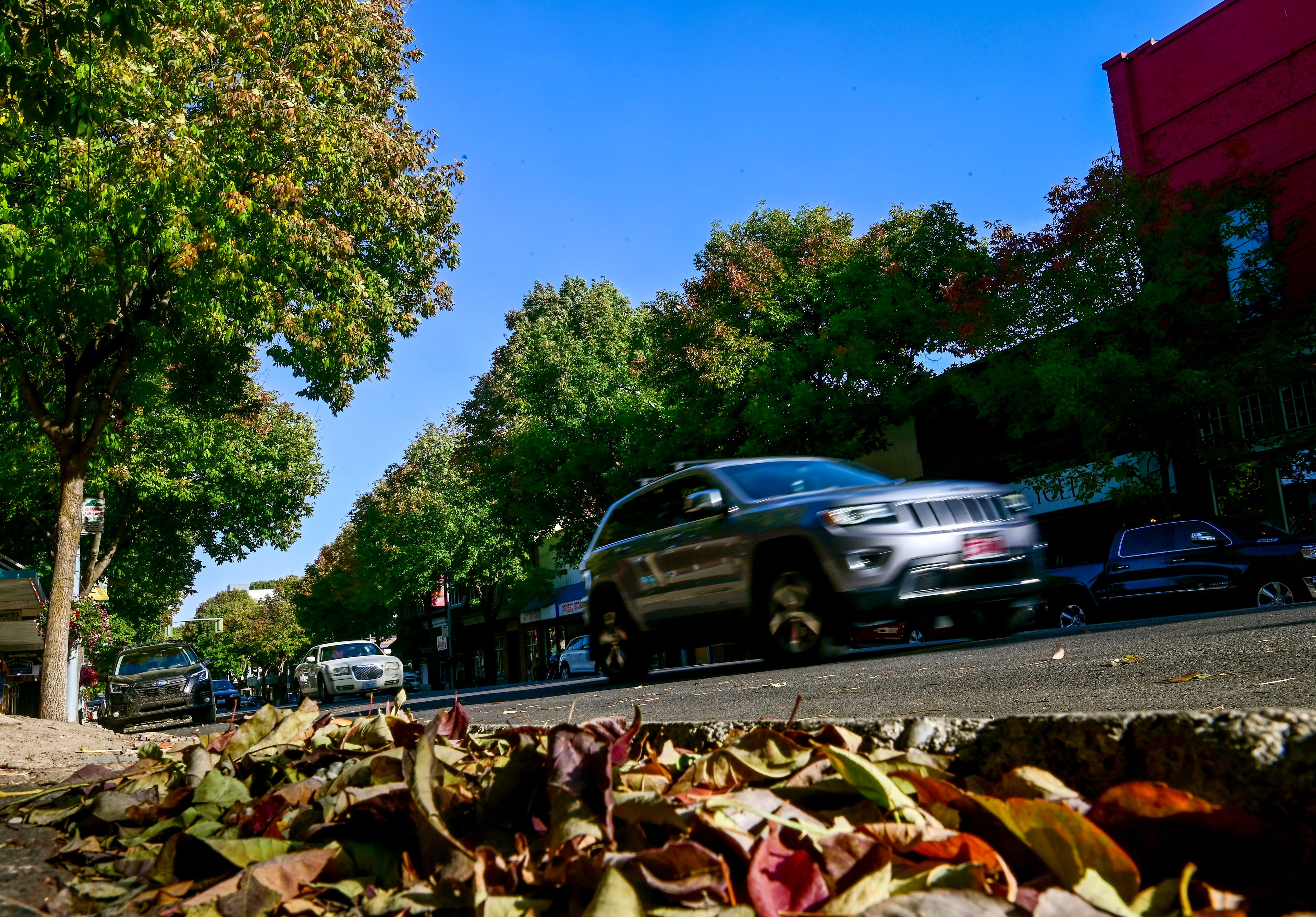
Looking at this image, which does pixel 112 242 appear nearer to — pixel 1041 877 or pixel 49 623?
pixel 49 623

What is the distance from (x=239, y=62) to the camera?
13.5m

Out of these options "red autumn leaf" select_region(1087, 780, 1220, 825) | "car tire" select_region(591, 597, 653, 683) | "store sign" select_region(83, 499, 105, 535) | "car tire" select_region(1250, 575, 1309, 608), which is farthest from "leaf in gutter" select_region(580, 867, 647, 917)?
"store sign" select_region(83, 499, 105, 535)

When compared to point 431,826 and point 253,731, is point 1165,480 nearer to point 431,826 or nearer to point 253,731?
point 253,731

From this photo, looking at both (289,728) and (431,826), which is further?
(289,728)

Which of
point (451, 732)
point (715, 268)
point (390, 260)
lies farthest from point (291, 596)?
point (451, 732)

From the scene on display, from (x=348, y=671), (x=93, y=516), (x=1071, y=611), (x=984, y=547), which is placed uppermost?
(x=93, y=516)

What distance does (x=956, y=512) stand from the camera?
7.72m

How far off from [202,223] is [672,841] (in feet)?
43.4

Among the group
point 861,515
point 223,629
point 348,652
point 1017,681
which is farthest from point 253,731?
point 223,629

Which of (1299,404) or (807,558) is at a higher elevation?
(1299,404)

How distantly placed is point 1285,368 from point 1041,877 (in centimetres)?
1995

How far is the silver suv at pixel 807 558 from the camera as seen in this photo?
7406 mm

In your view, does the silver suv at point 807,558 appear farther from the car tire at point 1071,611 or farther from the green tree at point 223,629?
the green tree at point 223,629

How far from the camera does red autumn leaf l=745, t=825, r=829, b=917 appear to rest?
126 cm
